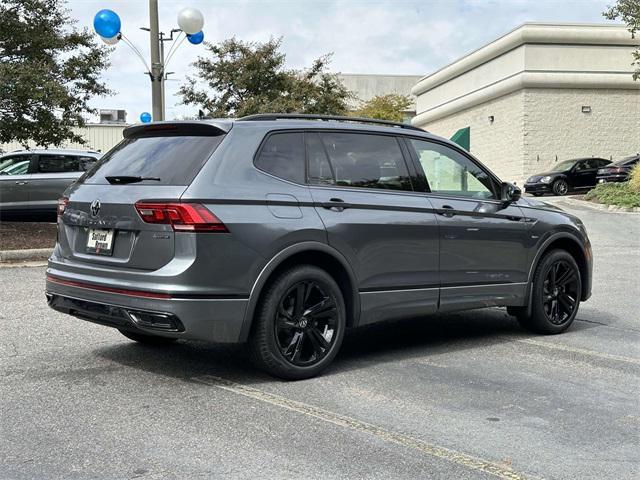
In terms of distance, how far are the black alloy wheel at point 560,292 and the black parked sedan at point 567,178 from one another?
22985 millimetres

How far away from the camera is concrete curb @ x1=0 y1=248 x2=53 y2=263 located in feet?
39.1

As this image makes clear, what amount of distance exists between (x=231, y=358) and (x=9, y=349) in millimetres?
1802

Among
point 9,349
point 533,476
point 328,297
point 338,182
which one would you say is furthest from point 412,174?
point 9,349

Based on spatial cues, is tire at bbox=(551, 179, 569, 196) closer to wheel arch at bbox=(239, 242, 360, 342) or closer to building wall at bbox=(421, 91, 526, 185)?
building wall at bbox=(421, 91, 526, 185)

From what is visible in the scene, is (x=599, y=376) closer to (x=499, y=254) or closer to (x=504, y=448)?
(x=499, y=254)

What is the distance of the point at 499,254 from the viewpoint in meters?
6.58

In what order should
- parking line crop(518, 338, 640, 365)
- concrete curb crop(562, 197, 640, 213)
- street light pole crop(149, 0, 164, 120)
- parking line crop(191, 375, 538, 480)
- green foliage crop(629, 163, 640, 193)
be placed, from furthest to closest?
green foliage crop(629, 163, 640, 193)
concrete curb crop(562, 197, 640, 213)
street light pole crop(149, 0, 164, 120)
parking line crop(518, 338, 640, 365)
parking line crop(191, 375, 538, 480)

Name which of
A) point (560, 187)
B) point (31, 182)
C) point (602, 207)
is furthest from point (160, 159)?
point (560, 187)

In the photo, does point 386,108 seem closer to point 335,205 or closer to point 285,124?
point 285,124

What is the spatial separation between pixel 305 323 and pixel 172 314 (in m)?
0.98

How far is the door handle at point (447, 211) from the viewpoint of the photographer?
A: 6.16m

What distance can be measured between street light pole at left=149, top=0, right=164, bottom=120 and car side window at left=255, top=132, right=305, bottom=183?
9.79m

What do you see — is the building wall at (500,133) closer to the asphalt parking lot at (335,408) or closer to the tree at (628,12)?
the tree at (628,12)

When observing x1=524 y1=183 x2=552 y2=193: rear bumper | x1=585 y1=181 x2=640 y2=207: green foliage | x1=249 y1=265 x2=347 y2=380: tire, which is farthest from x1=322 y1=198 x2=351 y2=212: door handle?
x1=524 y1=183 x2=552 y2=193: rear bumper
